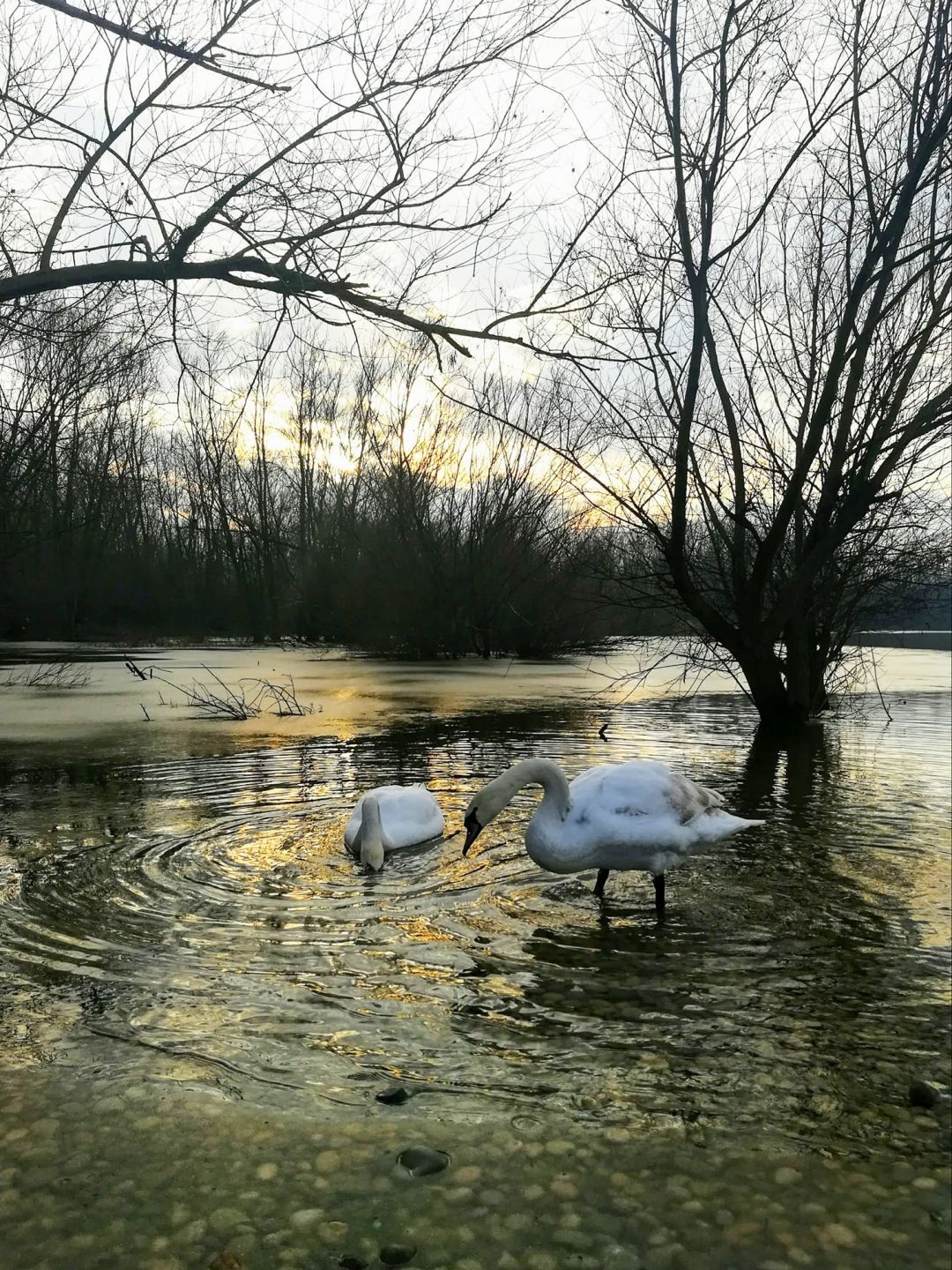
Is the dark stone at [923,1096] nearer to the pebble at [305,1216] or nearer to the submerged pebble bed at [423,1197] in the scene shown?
the submerged pebble bed at [423,1197]

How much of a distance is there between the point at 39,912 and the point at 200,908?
0.75 m

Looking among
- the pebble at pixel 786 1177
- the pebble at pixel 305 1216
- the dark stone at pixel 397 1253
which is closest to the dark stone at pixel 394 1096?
the pebble at pixel 305 1216

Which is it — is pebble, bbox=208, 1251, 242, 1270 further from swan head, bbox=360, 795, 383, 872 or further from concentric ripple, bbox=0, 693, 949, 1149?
swan head, bbox=360, 795, 383, 872

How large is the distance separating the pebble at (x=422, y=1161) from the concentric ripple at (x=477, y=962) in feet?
1.05

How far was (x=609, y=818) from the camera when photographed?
5.09 m

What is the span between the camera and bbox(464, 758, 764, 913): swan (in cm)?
505

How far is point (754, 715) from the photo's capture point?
14703mm

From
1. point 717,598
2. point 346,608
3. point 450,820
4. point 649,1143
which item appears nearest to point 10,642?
point 346,608

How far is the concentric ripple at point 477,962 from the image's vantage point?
11.1 ft

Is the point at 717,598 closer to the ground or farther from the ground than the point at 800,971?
farther from the ground

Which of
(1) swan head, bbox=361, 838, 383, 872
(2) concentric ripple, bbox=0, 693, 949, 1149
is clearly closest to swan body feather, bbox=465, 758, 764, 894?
(2) concentric ripple, bbox=0, 693, 949, 1149

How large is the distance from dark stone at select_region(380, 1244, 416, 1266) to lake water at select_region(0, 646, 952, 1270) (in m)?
0.01

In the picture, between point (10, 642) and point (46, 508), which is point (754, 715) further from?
point (10, 642)

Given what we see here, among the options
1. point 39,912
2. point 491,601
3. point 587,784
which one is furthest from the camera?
point 491,601
